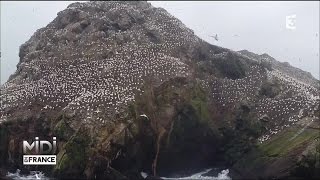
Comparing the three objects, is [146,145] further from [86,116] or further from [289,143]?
[289,143]

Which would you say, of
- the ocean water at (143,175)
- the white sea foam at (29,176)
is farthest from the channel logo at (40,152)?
the ocean water at (143,175)

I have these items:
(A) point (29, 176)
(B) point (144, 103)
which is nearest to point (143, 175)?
(B) point (144, 103)

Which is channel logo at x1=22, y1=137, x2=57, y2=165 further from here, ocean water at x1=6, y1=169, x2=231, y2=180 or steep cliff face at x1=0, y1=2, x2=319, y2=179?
ocean water at x1=6, y1=169, x2=231, y2=180

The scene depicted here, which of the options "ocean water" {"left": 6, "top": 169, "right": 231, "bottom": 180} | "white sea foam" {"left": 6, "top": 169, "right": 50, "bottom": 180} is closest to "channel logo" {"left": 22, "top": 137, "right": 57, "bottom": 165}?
"white sea foam" {"left": 6, "top": 169, "right": 50, "bottom": 180}

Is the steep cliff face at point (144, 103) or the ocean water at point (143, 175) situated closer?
the ocean water at point (143, 175)

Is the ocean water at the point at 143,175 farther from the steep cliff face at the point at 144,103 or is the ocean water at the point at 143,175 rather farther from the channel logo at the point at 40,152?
the channel logo at the point at 40,152

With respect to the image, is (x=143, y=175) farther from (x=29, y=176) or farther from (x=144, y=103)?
(x=29, y=176)

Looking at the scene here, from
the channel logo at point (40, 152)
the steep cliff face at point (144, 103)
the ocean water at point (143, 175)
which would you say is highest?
the steep cliff face at point (144, 103)

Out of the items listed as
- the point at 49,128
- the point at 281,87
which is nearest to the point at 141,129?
the point at 49,128
